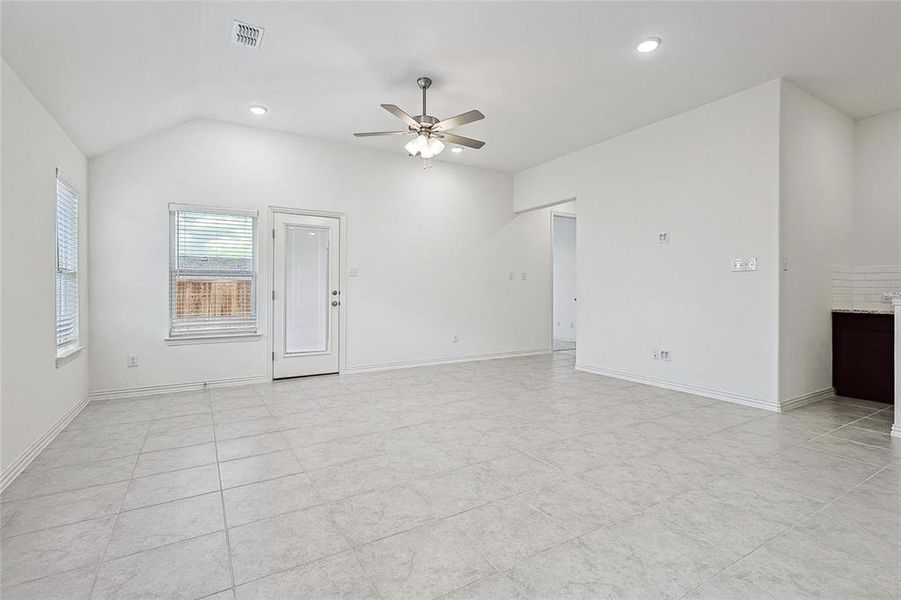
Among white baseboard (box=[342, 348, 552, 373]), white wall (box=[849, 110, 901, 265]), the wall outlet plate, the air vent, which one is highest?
the air vent

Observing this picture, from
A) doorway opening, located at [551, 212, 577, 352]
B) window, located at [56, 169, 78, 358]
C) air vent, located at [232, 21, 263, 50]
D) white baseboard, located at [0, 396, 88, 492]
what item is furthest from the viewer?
doorway opening, located at [551, 212, 577, 352]

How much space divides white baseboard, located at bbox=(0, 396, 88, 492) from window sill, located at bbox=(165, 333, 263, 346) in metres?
0.99

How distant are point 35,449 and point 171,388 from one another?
1.79 meters

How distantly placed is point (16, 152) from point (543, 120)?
4540 millimetres

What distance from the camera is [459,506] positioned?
219cm

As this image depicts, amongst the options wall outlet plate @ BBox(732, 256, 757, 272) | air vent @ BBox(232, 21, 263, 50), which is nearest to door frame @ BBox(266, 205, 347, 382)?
air vent @ BBox(232, 21, 263, 50)

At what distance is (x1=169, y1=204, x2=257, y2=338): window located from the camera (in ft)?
15.3

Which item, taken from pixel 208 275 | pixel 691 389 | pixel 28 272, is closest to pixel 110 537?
pixel 28 272

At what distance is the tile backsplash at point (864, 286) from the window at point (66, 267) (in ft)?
24.5

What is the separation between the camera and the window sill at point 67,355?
3350 millimetres

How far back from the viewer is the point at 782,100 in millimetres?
3850

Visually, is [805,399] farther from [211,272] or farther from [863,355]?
[211,272]

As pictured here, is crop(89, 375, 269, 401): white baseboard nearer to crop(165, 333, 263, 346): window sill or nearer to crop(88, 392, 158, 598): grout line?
crop(165, 333, 263, 346): window sill

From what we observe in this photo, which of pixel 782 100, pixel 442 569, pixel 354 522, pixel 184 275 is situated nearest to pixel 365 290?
pixel 184 275
